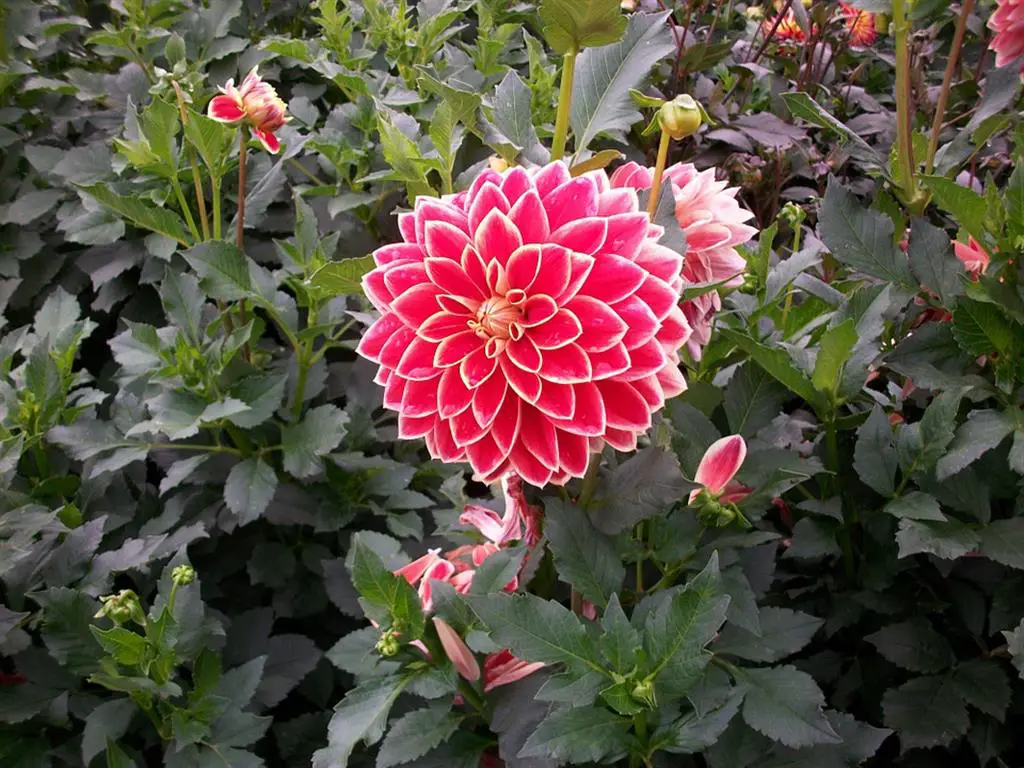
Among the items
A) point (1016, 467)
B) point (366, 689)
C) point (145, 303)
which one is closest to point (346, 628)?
point (366, 689)

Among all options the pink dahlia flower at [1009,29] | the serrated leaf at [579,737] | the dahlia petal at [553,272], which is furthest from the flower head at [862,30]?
the serrated leaf at [579,737]

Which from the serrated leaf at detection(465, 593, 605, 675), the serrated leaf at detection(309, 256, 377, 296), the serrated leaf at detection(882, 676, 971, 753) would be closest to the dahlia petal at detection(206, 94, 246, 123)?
the serrated leaf at detection(309, 256, 377, 296)

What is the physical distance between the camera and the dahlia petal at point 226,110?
973 millimetres

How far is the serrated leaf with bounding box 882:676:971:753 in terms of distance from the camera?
718mm

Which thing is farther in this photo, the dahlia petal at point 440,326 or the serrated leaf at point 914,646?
the serrated leaf at point 914,646

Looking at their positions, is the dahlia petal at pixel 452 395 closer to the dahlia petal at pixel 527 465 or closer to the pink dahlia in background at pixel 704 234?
the dahlia petal at pixel 527 465

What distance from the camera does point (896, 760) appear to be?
2.60 ft

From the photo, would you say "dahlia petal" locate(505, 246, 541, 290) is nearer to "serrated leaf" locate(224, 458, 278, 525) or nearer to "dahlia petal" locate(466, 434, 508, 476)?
"dahlia petal" locate(466, 434, 508, 476)

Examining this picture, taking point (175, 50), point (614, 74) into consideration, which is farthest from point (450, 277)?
point (175, 50)

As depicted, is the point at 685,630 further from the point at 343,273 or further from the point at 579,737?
the point at 343,273

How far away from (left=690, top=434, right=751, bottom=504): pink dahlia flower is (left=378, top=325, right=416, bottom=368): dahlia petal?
0.24 meters

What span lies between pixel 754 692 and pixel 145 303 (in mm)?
1093

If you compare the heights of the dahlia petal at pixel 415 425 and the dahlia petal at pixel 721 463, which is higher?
the dahlia petal at pixel 415 425

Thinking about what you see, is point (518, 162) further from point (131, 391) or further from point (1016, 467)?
point (131, 391)
